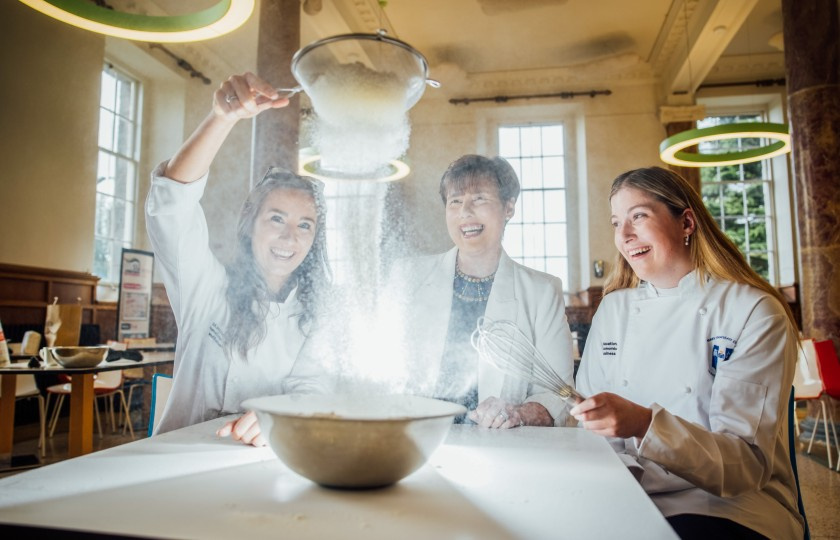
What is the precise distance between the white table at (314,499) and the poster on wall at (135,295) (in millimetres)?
2738

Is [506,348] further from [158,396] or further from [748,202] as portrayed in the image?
[748,202]

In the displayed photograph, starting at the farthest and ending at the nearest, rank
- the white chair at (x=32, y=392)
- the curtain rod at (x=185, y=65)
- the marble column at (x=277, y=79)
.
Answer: the white chair at (x=32, y=392) → the curtain rod at (x=185, y=65) → the marble column at (x=277, y=79)

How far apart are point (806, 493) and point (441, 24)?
2.59 m

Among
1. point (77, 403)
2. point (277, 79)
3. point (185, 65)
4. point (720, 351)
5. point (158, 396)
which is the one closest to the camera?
point (720, 351)

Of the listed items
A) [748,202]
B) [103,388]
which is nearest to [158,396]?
[103,388]

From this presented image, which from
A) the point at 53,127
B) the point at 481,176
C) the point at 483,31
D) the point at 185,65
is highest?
the point at 53,127

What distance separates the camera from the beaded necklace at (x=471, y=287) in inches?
47.6

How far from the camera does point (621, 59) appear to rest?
2090 millimetres

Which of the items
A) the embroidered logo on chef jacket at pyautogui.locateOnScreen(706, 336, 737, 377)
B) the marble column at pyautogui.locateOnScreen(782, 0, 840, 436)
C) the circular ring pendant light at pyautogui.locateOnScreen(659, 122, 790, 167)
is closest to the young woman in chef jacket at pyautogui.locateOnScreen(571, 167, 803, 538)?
the embroidered logo on chef jacket at pyautogui.locateOnScreen(706, 336, 737, 377)

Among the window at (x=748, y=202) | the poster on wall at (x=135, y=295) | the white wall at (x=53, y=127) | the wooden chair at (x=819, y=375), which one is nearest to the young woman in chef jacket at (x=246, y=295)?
the white wall at (x=53, y=127)

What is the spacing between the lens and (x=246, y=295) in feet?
4.05

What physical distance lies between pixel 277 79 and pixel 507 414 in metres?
1.12

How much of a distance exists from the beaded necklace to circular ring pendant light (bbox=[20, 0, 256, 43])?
1.00 meters

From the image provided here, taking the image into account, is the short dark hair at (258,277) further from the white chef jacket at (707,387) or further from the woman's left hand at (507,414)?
the white chef jacket at (707,387)
